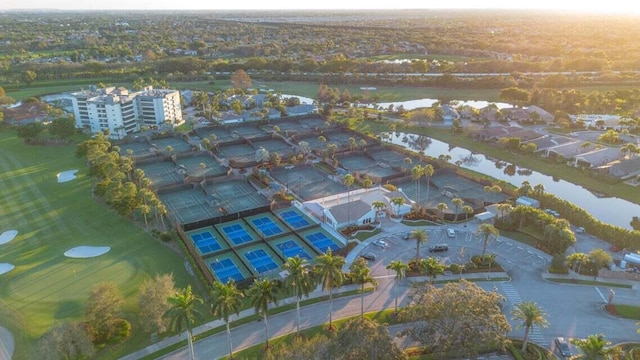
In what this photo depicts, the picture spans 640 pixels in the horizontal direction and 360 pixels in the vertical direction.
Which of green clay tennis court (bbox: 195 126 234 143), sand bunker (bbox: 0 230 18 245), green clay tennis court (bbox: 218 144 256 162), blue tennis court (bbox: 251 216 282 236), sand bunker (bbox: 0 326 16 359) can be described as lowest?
sand bunker (bbox: 0 326 16 359)

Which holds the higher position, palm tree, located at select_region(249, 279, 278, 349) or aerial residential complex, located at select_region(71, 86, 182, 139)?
aerial residential complex, located at select_region(71, 86, 182, 139)

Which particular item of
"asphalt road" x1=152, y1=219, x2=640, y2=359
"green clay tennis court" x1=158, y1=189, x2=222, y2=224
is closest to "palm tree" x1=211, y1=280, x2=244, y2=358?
"asphalt road" x1=152, y1=219, x2=640, y2=359

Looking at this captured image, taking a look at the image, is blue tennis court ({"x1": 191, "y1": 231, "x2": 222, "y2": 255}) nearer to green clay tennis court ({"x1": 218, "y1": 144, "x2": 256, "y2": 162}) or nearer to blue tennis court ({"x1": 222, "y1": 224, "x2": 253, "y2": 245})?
blue tennis court ({"x1": 222, "y1": 224, "x2": 253, "y2": 245})

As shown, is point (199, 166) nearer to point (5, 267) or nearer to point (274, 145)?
point (274, 145)

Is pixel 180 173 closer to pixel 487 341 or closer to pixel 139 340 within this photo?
pixel 139 340

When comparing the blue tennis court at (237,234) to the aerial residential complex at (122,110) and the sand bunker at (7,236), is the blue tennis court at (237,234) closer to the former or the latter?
the sand bunker at (7,236)

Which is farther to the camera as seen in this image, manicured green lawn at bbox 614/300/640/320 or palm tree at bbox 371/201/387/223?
palm tree at bbox 371/201/387/223

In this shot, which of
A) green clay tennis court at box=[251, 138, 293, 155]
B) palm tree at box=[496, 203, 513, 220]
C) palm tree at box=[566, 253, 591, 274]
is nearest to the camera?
palm tree at box=[566, 253, 591, 274]
